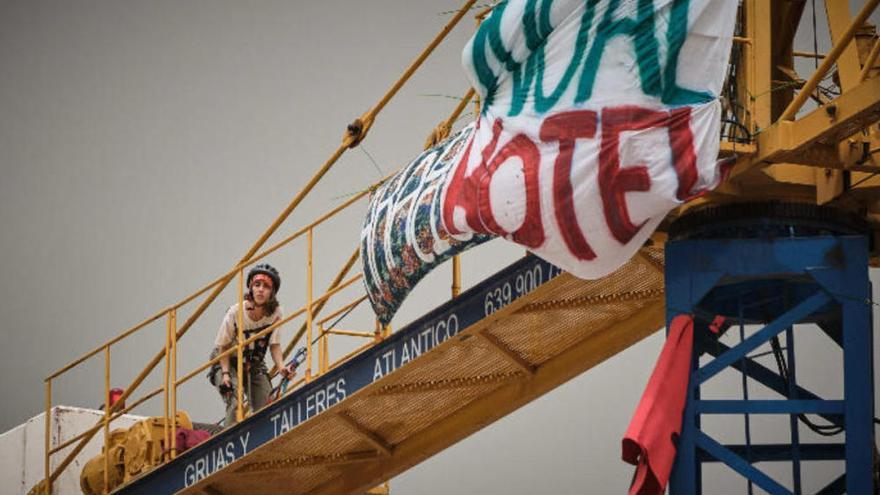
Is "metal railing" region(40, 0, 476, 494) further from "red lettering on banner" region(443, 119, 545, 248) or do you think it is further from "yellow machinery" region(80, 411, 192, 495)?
"red lettering on banner" region(443, 119, 545, 248)

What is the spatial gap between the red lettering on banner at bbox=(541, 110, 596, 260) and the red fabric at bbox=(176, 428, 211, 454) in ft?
21.9

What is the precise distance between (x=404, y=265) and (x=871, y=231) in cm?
361

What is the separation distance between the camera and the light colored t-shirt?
1678 cm

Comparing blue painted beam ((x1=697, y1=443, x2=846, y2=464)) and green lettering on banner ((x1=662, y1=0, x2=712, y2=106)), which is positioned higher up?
green lettering on banner ((x1=662, y1=0, x2=712, y2=106))

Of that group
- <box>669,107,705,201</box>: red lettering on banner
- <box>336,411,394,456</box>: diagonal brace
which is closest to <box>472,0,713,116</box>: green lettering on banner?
<box>669,107,705,201</box>: red lettering on banner

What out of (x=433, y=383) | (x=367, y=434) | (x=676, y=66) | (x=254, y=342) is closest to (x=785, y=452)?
(x=433, y=383)

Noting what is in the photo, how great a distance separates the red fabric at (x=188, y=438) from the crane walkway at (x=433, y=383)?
0.54 m

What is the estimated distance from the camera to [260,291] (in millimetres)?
16812

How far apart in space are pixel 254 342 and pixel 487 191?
5625 mm

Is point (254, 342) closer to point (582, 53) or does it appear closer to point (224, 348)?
point (224, 348)

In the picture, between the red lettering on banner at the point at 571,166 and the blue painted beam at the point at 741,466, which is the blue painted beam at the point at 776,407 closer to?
the blue painted beam at the point at 741,466

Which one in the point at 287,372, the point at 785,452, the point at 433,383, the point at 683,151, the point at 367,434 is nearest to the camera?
the point at 683,151

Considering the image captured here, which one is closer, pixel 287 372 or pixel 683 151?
pixel 683 151

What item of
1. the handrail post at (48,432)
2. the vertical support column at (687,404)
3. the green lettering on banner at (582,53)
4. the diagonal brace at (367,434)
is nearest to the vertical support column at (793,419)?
the vertical support column at (687,404)
